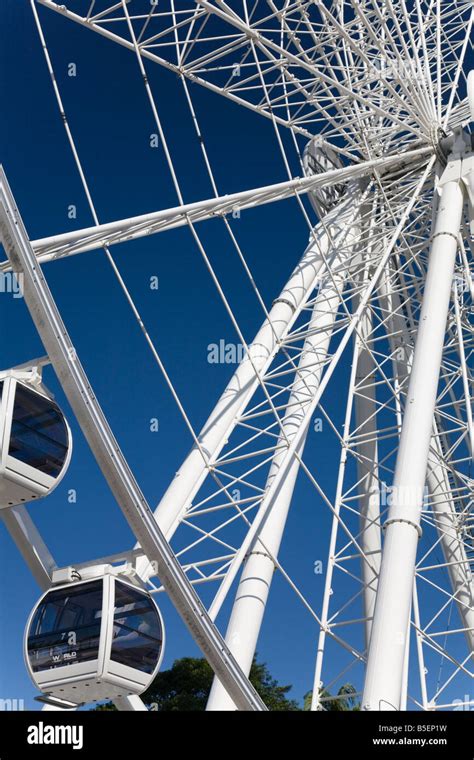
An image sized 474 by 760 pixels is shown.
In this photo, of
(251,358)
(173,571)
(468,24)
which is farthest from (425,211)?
(173,571)

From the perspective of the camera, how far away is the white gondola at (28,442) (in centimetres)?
1109

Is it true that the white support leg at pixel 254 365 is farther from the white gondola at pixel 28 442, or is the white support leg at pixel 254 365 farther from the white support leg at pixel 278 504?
the white gondola at pixel 28 442

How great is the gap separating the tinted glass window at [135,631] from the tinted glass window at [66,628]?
0.70ft

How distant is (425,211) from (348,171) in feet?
8.16

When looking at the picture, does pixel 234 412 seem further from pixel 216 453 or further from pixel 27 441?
pixel 27 441

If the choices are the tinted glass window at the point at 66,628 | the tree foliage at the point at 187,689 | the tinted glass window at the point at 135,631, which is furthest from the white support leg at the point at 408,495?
the tree foliage at the point at 187,689

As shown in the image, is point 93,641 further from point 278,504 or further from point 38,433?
point 278,504

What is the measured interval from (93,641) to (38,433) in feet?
6.93

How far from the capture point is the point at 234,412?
1991 cm

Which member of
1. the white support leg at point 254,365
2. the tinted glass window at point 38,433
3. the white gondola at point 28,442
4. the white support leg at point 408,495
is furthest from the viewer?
the white support leg at point 254,365

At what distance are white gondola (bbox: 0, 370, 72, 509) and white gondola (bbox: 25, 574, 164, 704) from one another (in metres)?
1.26

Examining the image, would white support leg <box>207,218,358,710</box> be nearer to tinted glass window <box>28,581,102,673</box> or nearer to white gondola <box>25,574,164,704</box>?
white gondola <box>25,574,164,704</box>

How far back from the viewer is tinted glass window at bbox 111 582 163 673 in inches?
462

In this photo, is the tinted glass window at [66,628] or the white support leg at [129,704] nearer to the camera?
the tinted glass window at [66,628]
